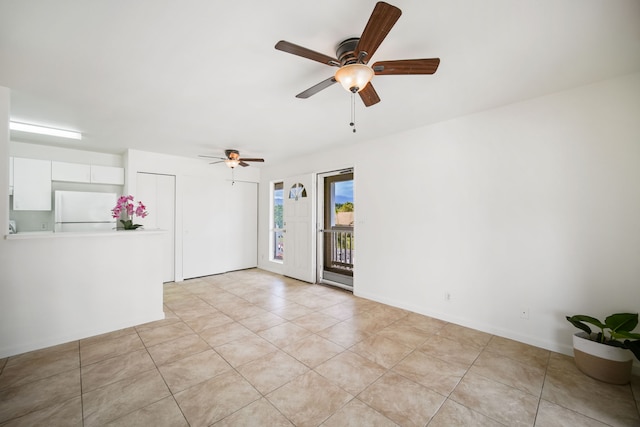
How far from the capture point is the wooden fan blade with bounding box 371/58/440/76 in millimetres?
1702

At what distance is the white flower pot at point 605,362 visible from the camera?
200 cm

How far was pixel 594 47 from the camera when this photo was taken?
73.9 inches

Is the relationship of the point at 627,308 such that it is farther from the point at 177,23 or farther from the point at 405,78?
the point at 177,23

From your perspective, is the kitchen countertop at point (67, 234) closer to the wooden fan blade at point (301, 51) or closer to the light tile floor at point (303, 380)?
the light tile floor at point (303, 380)

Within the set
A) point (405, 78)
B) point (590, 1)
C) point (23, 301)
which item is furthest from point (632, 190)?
point (23, 301)

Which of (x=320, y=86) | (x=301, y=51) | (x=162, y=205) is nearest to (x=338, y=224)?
(x=162, y=205)

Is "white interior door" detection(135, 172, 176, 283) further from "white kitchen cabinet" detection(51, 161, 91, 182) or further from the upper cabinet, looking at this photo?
"white kitchen cabinet" detection(51, 161, 91, 182)

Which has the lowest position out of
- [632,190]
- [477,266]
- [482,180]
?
[477,266]

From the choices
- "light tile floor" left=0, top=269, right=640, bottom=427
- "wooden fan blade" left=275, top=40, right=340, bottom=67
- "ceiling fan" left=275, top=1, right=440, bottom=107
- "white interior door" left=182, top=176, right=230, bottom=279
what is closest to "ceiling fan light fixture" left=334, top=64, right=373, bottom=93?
"ceiling fan" left=275, top=1, right=440, bottom=107

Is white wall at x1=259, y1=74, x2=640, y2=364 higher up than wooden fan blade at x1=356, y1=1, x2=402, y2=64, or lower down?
lower down

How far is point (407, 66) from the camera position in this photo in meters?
1.75

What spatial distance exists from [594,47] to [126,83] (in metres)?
3.88

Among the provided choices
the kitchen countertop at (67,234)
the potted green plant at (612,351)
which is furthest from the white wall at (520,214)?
the kitchen countertop at (67,234)

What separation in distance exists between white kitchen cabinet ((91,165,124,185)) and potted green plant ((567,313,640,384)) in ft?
22.1
